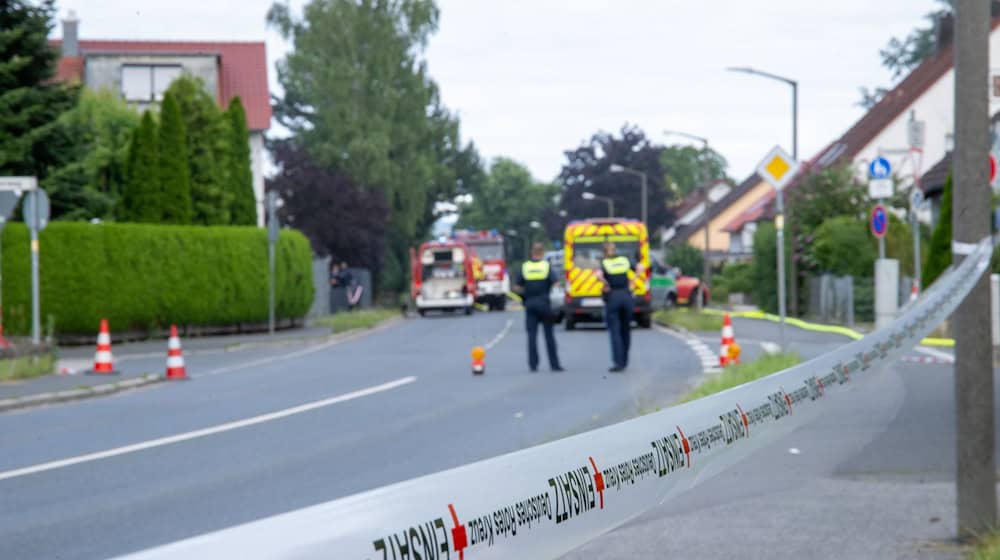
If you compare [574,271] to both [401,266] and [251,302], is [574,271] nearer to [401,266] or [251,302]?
[251,302]

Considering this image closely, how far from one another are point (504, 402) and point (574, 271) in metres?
23.5

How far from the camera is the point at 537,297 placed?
21891mm

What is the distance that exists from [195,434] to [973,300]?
7610mm

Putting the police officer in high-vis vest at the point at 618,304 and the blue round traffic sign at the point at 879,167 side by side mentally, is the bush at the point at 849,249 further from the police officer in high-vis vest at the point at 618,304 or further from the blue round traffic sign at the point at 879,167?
the police officer in high-vis vest at the point at 618,304

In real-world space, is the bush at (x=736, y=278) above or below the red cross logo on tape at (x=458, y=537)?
below

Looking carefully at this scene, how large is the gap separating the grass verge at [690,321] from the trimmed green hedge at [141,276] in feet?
33.6

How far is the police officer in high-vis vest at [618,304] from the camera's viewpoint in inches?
830

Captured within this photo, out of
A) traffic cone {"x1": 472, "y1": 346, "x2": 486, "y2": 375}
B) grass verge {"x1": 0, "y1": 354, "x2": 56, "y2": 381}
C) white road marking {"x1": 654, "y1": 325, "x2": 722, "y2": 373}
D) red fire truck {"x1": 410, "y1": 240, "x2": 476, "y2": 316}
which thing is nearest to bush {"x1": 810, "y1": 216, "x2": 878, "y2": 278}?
white road marking {"x1": 654, "y1": 325, "x2": 722, "y2": 373}

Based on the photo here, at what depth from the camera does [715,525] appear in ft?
26.4

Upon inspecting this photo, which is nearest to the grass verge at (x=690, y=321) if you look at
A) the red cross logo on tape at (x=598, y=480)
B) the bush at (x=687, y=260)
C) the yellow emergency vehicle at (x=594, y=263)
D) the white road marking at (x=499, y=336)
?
the yellow emergency vehicle at (x=594, y=263)

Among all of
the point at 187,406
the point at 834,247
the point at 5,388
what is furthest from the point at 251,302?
the point at 187,406

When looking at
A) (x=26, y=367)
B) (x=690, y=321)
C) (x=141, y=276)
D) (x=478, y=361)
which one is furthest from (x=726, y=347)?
(x=690, y=321)

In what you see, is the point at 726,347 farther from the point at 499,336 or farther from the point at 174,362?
the point at 499,336

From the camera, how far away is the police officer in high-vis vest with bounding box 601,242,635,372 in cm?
2109
